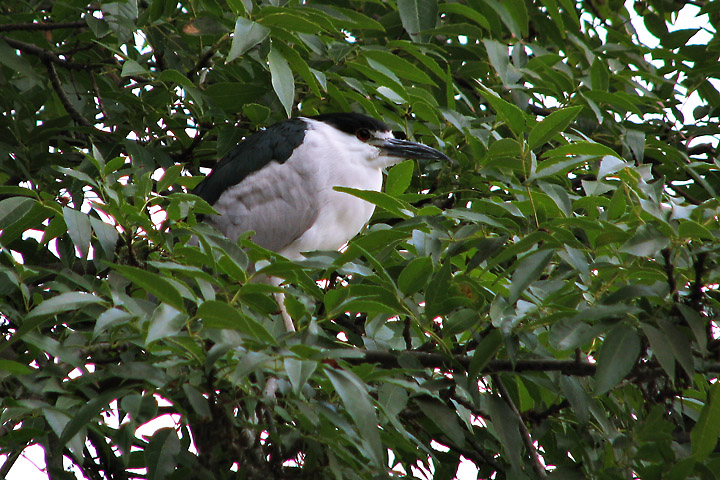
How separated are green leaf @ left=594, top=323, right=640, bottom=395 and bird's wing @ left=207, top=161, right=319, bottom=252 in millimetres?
1798

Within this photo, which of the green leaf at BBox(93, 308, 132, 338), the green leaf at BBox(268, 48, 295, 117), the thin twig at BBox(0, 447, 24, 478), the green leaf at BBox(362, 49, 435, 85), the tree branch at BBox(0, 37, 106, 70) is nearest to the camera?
the green leaf at BBox(93, 308, 132, 338)

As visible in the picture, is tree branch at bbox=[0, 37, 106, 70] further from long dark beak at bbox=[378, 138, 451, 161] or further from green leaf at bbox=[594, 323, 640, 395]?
green leaf at bbox=[594, 323, 640, 395]

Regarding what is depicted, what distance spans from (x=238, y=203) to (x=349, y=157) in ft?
1.65

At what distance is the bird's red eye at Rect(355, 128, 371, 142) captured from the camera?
11.4 feet

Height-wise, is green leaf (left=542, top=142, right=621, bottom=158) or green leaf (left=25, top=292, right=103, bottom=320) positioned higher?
green leaf (left=25, top=292, right=103, bottom=320)

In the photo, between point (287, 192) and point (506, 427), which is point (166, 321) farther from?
point (287, 192)

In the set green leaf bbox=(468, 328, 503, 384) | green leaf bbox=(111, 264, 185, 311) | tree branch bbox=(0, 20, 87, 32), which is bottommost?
green leaf bbox=(468, 328, 503, 384)

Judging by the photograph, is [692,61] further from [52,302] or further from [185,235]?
[52,302]

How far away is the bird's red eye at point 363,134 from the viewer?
3.48 m

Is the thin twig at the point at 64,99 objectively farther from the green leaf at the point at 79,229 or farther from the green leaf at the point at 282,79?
the green leaf at the point at 79,229

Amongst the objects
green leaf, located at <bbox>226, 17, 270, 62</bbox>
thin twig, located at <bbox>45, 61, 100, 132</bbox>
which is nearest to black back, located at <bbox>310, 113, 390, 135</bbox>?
thin twig, located at <bbox>45, 61, 100, 132</bbox>

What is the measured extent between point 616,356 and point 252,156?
1.93 metres

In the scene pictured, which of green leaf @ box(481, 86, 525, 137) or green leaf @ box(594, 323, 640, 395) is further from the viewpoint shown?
green leaf @ box(481, 86, 525, 137)

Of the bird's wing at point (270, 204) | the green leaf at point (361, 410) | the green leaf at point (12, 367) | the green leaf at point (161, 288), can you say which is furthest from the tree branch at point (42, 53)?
the green leaf at point (361, 410)
